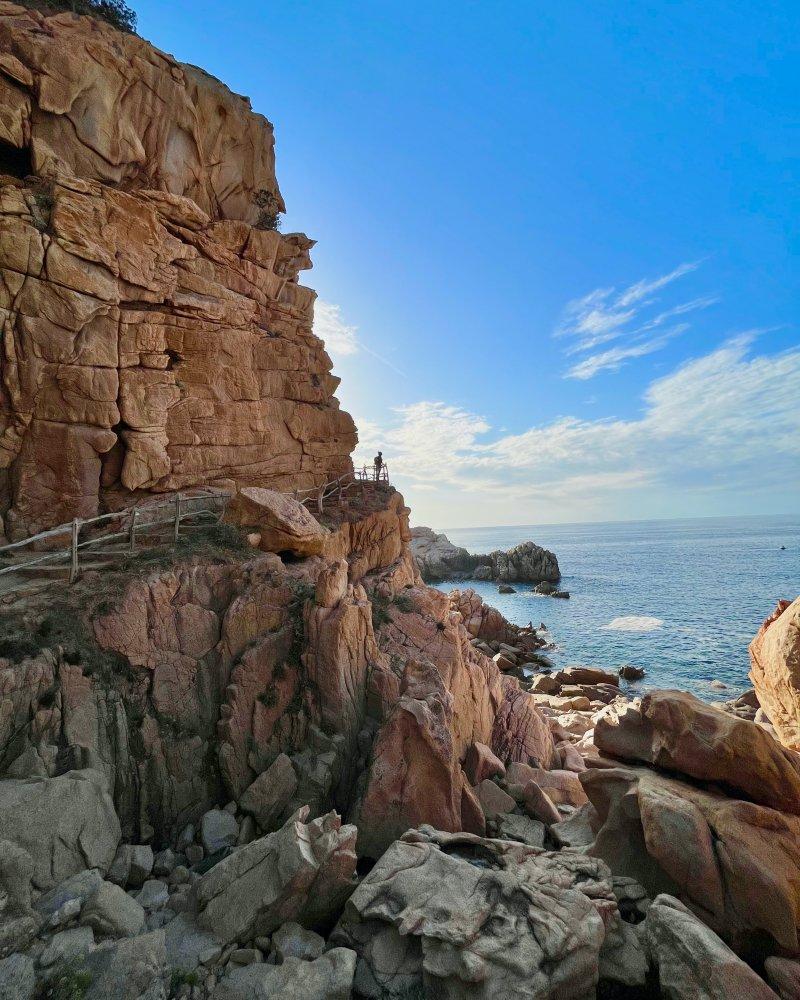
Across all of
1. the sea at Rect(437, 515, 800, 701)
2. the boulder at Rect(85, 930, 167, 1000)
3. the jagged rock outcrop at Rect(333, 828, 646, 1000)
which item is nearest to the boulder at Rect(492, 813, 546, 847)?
the jagged rock outcrop at Rect(333, 828, 646, 1000)

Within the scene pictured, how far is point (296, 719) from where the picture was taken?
1159cm

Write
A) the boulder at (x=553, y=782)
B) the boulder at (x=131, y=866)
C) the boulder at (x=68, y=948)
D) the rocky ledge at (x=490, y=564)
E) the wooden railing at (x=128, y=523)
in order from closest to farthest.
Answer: the boulder at (x=68, y=948) → the boulder at (x=131, y=866) → the wooden railing at (x=128, y=523) → the boulder at (x=553, y=782) → the rocky ledge at (x=490, y=564)

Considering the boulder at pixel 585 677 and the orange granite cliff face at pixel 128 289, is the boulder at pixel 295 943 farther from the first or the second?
the boulder at pixel 585 677

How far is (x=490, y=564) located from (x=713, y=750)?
257ft

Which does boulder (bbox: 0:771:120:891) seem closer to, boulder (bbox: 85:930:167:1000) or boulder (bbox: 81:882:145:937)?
boulder (bbox: 81:882:145:937)

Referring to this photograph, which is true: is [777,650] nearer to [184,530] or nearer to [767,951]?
[767,951]

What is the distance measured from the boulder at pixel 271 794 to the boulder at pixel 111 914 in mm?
3403

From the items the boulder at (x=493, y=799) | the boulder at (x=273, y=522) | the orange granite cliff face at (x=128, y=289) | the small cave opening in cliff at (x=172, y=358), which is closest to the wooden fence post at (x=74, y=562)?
the boulder at (x=273, y=522)

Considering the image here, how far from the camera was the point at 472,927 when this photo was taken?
673 centimetres

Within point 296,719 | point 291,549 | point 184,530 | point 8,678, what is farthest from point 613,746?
point 184,530

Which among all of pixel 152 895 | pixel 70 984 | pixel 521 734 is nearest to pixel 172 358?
pixel 152 895

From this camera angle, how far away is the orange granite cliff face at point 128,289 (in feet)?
54.0

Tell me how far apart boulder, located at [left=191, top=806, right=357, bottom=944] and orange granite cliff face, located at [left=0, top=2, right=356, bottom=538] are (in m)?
14.6

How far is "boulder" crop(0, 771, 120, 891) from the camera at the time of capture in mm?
7692
